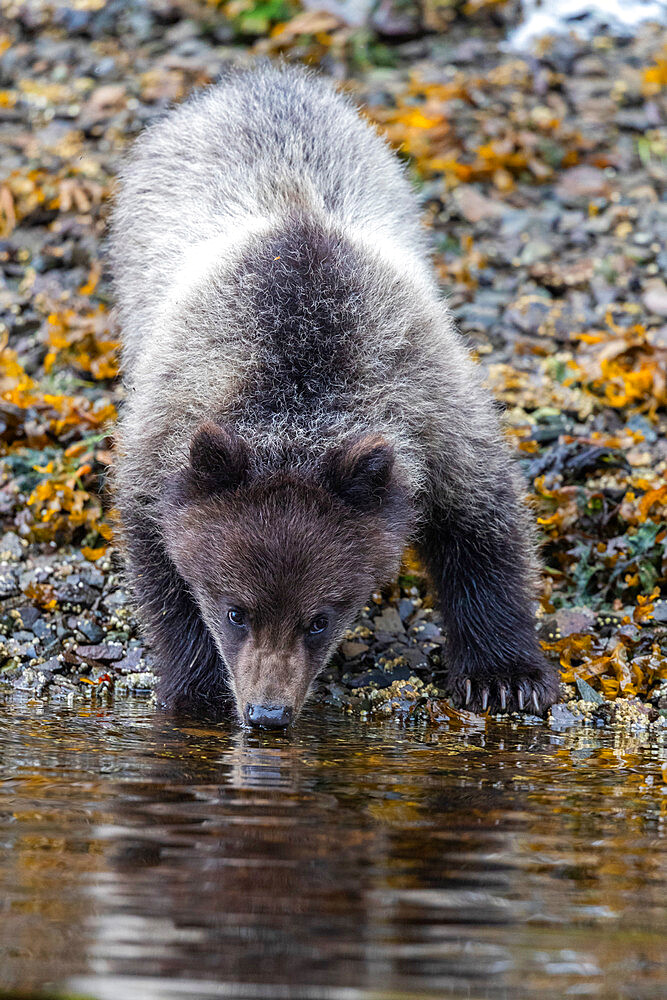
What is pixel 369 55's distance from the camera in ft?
52.6

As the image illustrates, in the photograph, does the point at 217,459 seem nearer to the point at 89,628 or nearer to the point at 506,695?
the point at 506,695

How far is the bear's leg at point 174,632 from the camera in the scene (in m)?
7.03

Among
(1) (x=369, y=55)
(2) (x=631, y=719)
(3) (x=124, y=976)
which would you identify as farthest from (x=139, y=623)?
(1) (x=369, y=55)

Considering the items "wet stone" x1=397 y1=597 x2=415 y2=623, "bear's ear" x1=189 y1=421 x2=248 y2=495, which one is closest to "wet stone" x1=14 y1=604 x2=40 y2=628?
"wet stone" x1=397 y1=597 x2=415 y2=623

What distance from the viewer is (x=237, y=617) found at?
6.02m

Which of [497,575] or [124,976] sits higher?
[497,575]

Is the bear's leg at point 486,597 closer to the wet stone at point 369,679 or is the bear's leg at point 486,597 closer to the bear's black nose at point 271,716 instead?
the wet stone at point 369,679

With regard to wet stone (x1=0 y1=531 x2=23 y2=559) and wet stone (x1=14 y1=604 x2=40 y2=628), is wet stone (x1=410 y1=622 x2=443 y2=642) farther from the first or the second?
wet stone (x1=0 y1=531 x2=23 y2=559)

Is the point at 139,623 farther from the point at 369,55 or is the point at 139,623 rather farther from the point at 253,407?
the point at 369,55

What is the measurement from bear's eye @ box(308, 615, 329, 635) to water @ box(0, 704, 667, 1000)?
0.51m

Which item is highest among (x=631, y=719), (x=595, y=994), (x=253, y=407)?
(x=253, y=407)

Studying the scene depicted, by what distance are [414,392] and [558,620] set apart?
2202mm

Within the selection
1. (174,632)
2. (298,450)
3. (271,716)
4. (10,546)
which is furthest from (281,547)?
(10,546)

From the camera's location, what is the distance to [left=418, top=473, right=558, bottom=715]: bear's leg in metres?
7.22
